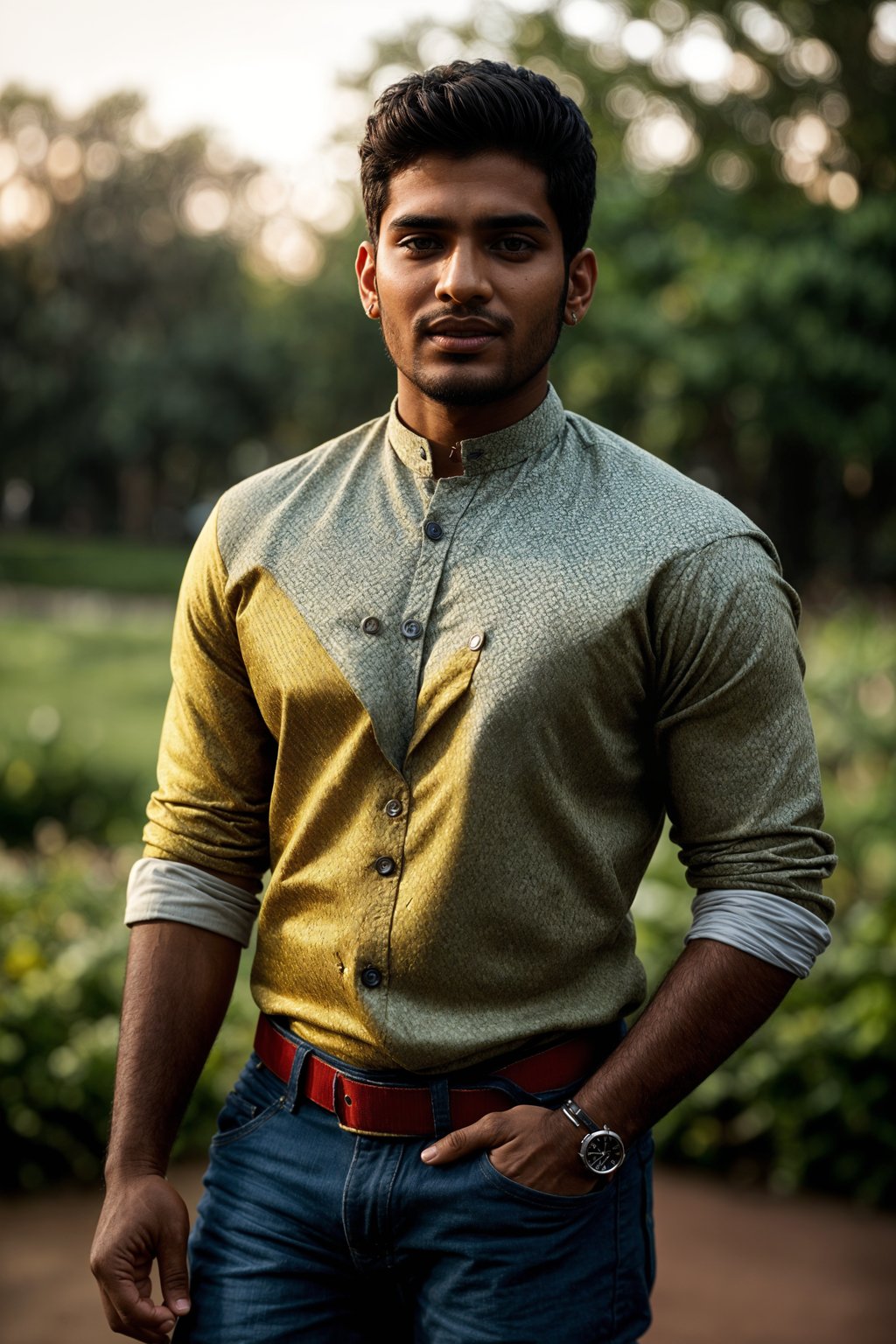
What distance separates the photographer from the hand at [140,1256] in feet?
6.49

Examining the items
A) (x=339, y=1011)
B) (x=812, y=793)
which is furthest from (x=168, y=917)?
(x=812, y=793)

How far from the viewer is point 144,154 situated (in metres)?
39.1

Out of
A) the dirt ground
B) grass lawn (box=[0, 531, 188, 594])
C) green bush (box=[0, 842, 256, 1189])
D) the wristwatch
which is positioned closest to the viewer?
the wristwatch

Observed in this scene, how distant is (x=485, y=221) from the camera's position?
1.97 m

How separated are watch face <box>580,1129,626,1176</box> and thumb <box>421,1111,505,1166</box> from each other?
0.11 metres

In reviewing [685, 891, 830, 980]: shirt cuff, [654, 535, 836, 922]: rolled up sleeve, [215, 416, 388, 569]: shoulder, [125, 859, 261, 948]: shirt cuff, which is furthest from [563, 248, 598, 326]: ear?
[125, 859, 261, 948]: shirt cuff

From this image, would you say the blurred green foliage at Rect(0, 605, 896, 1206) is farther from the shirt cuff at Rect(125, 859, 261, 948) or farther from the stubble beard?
the stubble beard

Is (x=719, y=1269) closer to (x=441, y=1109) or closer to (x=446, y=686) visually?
(x=441, y=1109)

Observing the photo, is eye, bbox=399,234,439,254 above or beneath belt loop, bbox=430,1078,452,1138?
above

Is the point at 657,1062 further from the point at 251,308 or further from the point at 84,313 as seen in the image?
the point at 251,308

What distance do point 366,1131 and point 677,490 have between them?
0.98m

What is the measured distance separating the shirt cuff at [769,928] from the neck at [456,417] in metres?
0.73

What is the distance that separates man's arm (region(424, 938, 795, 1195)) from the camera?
186 centimetres

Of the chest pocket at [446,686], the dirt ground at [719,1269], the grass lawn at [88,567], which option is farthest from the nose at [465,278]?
the grass lawn at [88,567]
